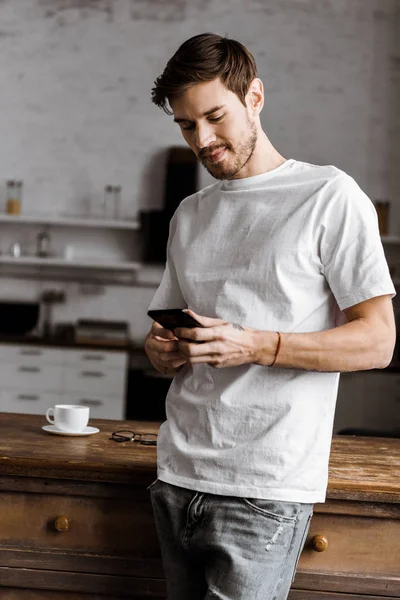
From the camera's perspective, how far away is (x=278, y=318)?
152cm

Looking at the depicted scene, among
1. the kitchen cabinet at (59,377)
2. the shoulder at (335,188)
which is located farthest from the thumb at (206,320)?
the kitchen cabinet at (59,377)

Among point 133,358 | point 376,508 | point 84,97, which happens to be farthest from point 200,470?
point 84,97

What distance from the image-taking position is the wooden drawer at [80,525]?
190cm

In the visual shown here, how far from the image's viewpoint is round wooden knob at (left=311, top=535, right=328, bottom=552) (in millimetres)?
1834

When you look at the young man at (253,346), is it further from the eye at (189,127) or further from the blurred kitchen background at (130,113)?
the blurred kitchen background at (130,113)

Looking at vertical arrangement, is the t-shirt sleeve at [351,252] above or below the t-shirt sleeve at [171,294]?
above

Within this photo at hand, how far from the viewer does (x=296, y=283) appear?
5.00 ft

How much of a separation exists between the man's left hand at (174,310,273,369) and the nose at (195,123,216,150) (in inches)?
15.1

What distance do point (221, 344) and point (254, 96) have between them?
1.82ft

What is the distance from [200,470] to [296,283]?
388 mm

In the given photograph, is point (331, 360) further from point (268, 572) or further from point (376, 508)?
point (376, 508)

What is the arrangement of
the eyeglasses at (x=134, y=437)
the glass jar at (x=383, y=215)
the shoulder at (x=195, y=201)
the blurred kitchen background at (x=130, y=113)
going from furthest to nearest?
the blurred kitchen background at (x=130, y=113)
the glass jar at (x=383, y=215)
the eyeglasses at (x=134, y=437)
the shoulder at (x=195, y=201)

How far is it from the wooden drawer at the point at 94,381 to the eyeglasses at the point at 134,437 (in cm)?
387

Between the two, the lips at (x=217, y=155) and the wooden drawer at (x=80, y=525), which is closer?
the lips at (x=217, y=155)
